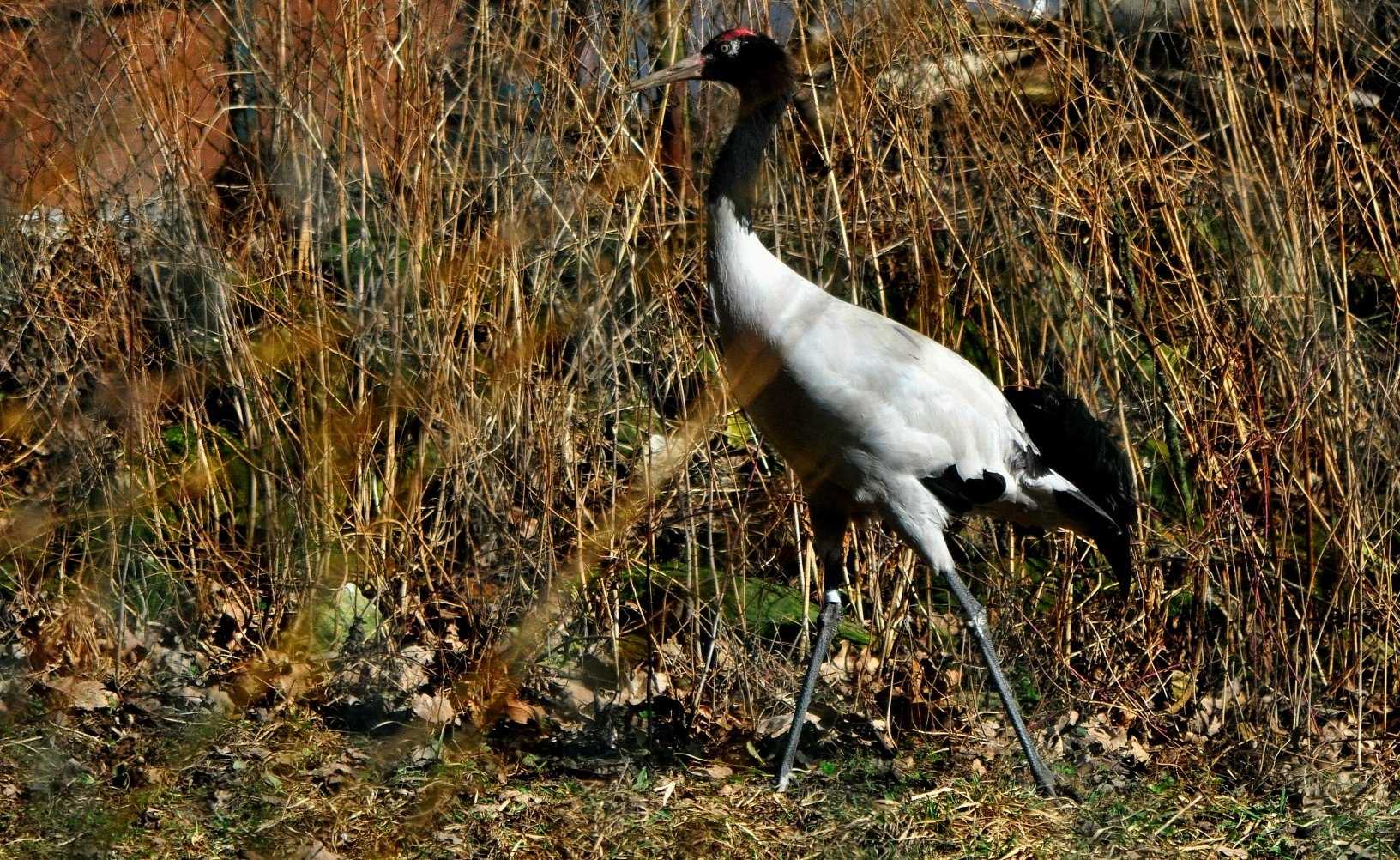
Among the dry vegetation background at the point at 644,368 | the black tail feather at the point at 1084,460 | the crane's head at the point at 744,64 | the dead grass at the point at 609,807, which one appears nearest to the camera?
the dead grass at the point at 609,807

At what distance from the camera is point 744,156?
12.4 ft

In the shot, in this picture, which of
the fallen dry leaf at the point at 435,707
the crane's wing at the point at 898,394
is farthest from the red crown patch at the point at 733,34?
the fallen dry leaf at the point at 435,707

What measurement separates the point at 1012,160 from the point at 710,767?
189 centimetres

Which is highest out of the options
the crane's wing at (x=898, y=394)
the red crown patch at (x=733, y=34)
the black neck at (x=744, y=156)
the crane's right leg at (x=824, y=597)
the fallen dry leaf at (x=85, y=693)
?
the red crown patch at (x=733, y=34)

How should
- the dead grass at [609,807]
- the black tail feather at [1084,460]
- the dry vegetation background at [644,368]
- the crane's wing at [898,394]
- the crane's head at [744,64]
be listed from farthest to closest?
the black tail feather at [1084,460] < the dry vegetation background at [644,368] < the crane's head at [744,64] < the crane's wing at [898,394] < the dead grass at [609,807]

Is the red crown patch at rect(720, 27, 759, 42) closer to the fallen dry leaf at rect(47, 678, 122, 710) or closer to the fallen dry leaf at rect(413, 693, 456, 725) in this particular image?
the fallen dry leaf at rect(413, 693, 456, 725)

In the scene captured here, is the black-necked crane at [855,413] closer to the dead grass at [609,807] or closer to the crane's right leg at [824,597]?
the crane's right leg at [824,597]

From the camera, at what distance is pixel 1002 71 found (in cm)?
432

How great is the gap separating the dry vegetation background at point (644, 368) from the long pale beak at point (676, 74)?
→ 309 millimetres

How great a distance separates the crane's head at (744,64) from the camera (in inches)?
152

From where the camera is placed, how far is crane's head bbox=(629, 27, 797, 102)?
12.7ft

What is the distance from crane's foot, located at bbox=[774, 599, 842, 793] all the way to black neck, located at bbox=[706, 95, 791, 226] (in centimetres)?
111

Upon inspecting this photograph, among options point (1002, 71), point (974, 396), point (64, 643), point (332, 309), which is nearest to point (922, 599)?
point (974, 396)

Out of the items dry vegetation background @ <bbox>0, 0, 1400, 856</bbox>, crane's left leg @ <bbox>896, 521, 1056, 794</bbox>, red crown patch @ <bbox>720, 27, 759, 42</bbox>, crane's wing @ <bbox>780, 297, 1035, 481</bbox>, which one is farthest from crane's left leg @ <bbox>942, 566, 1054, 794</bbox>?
red crown patch @ <bbox>720, 27, 759, 42</bbox>
